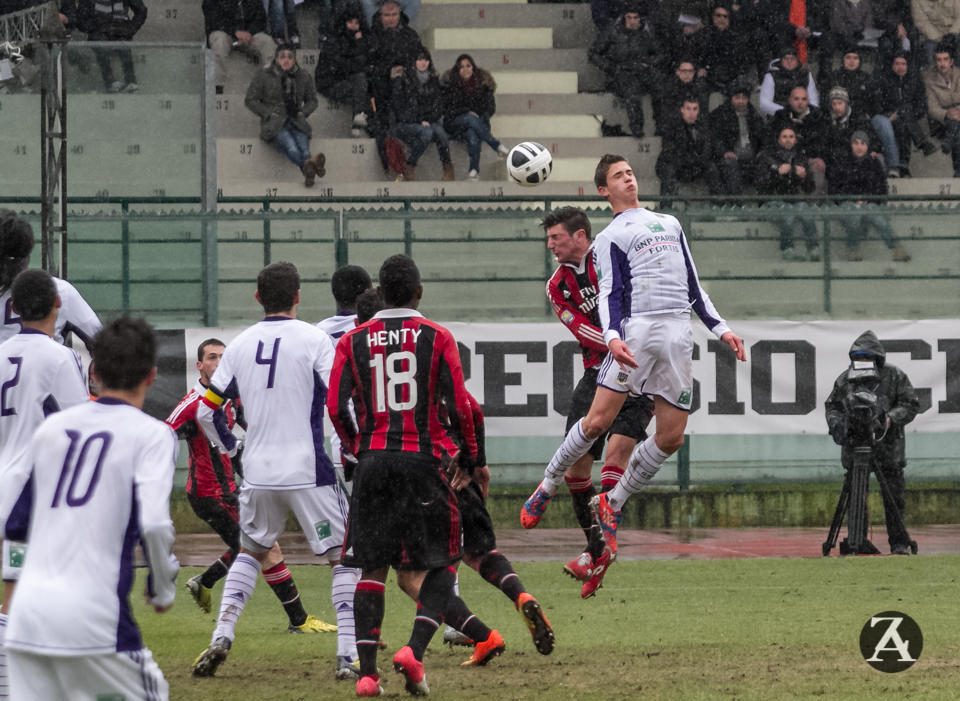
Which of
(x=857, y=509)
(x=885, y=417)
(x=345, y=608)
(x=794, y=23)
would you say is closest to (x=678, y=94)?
(x=794, y=23)

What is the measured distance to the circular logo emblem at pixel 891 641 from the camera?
766cm

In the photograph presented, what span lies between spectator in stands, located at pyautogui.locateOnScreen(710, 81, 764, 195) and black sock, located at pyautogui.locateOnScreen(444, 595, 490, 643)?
523 inches

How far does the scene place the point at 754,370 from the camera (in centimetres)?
1595

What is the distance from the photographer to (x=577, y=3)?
24.8 m

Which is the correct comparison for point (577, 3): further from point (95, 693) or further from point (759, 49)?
point (95, 693)

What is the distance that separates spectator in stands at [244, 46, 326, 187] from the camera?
20297 millimetres

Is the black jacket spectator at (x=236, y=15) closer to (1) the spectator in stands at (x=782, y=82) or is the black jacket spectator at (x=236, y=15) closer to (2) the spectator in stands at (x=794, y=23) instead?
(1) the spectator in stands at (x=782, y=82)

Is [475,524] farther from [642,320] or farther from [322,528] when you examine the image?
[642,320]

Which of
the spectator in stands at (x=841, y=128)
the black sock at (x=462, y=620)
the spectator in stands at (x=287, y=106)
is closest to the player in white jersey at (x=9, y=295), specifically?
the black sock at (x=462, y=620)

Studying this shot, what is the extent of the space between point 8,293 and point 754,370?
32.7 feet

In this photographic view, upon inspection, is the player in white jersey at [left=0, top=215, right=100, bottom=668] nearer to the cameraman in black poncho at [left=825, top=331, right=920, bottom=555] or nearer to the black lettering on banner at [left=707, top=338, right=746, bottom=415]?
the cameraman in black poncho at [left=825, top=331, right=920, bottom=555]

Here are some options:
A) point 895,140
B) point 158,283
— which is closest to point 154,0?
point 158,283

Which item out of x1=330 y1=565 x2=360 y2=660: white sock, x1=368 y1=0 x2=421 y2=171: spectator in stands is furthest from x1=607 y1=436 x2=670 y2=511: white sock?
x1=368 y1=0 x2=421 y2=171: spectator in stands

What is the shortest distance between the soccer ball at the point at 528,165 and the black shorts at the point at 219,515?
318 cm
